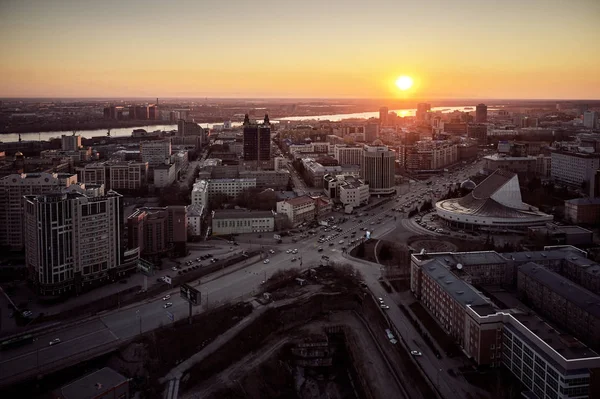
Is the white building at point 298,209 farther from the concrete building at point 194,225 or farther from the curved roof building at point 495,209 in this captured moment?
the curved roof building at point 495,209

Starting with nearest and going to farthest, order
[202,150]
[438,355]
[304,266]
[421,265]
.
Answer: [438,355] → [421,265] → [304,266] → [202,150]

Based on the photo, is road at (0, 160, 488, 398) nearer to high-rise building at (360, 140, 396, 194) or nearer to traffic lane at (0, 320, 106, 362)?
traffic lane at (0, 320, 106, 362)

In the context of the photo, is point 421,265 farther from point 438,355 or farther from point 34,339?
point 34,339

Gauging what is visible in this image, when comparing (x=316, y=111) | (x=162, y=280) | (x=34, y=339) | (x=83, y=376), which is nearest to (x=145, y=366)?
(x=83, y=376)

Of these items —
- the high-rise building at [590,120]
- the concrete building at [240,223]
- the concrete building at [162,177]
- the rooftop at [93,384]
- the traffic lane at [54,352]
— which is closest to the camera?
the rooftop at [93,384]

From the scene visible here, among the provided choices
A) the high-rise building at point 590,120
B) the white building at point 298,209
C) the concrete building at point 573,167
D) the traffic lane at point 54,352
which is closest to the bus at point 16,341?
the traffic lane at point 54,352
